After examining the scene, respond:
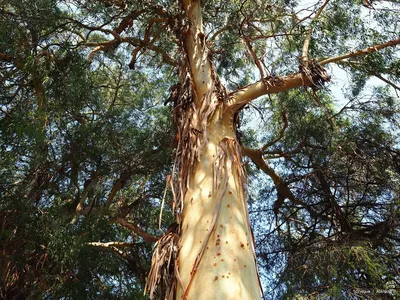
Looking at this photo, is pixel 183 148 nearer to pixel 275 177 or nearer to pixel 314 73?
pixel 314 73

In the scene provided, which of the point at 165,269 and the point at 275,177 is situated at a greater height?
the point at 275,177

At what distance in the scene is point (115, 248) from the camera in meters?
5.99

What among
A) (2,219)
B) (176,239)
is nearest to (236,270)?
(176,239)

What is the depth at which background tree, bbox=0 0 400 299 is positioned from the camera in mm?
3559

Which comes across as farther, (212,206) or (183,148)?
(183,148)

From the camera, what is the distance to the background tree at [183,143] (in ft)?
11.7

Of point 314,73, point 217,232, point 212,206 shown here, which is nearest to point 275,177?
point 314,73

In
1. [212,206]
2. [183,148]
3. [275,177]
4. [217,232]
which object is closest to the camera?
[217,232]

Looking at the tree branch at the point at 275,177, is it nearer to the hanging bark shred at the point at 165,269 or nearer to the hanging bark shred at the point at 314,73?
the hanging bark shred at the point at 314,73

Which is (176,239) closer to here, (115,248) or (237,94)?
(237,94)

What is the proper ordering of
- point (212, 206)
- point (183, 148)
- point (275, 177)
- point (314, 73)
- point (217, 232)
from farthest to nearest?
point (275, 177) → point (314, 73) → point (183, 148) → point (212, 206) → point (217, 232)

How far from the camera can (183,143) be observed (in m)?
2.99

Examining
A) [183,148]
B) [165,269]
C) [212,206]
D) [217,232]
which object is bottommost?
[165,269]

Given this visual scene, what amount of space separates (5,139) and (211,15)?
11.6 feet
